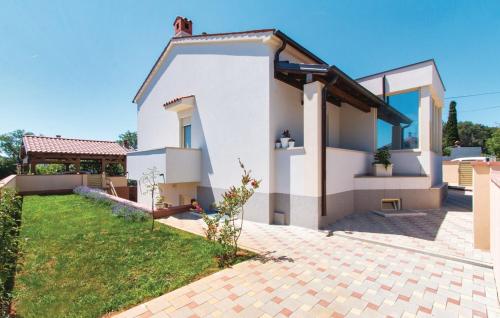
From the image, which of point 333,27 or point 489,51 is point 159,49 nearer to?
→ point 333,27

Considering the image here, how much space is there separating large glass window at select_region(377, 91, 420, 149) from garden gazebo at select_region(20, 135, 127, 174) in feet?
78.0

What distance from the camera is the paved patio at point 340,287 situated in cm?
338

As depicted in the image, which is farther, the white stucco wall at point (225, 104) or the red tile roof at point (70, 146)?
the red tile roof at point (70, 146)

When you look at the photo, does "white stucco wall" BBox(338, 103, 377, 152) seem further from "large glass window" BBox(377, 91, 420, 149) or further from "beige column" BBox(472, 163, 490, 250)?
"beige column" BBox(472, 163, 490, 250)

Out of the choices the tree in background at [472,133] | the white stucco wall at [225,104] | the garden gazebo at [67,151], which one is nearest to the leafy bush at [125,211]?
the white stucco wall at [225,104]

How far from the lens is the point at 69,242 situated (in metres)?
6.69

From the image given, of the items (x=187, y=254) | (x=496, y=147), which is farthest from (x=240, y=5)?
(x=496, y=147)

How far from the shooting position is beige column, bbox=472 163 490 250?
18.3ft

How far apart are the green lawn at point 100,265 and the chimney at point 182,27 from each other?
11.8m

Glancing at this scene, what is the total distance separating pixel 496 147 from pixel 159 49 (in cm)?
4984

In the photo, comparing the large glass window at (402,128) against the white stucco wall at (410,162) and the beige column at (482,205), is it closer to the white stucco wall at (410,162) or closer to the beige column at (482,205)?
the white stucco wall at (410,162)

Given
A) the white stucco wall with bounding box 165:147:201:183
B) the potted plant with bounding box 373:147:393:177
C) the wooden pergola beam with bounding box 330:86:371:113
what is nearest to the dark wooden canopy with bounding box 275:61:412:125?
the wooden pergola beam with bounding box 330:86:371:113

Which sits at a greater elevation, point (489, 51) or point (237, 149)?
point (489, 51)

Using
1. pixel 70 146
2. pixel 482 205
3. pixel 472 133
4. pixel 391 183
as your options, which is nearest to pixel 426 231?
pixel 482 205
